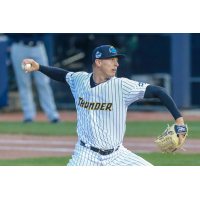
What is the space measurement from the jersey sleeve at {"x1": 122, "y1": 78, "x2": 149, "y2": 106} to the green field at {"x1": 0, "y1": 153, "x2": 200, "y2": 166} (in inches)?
78.2

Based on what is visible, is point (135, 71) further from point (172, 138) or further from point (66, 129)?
point (172, 138)

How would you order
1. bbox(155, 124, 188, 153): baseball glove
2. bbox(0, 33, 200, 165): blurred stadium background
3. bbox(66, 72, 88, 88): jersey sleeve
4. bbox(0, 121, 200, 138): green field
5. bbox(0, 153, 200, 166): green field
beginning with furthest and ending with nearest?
bbox(0, 33, 200, 165): blurred stadium background, bbox(0, 121, 200, 138): green field, bbox(0, 153, 200, 166): green field, bbox(66, 72, 88, 88): jersey sleeve, bbox(155, 124, 188, 153): baseball glove

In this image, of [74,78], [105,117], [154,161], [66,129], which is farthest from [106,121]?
[66,129]

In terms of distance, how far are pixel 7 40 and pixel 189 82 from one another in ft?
20.2

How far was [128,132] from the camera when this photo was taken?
350 inches

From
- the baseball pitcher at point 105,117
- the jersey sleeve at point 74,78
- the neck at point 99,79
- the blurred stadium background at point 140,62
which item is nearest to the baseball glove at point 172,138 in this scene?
the baseball pitcher at point 105,117

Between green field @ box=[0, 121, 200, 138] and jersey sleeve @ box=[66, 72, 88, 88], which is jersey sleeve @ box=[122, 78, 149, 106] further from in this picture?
green field @ box=[0, 121, 200, 138]

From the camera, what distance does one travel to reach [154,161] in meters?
5.92

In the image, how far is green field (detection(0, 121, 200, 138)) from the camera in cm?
857

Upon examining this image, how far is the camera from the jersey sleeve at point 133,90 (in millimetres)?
3859

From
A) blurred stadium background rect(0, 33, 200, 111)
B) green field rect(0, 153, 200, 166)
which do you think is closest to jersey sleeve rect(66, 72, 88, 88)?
green field rect(0, 153, 200, 166)

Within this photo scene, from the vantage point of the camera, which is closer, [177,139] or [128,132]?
[177,139]

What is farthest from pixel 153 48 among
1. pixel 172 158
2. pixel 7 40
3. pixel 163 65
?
pixel 172 158
